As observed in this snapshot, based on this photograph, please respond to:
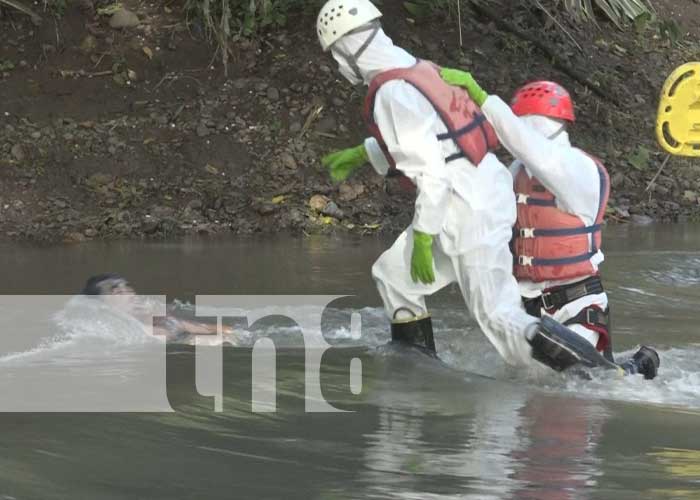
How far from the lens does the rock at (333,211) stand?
1171 cm

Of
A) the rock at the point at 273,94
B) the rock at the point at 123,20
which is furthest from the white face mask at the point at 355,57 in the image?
the rock at the point at 123,20

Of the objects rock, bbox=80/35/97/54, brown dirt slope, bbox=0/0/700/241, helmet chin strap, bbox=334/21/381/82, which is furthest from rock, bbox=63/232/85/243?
helmet chin strap, bbox=334/21/381/82

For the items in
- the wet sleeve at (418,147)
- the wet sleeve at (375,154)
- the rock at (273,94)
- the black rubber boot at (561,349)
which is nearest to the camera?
the black rubber boot at (561,349)

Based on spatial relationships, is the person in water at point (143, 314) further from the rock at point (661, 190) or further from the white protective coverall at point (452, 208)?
the rock at point (661, 190)

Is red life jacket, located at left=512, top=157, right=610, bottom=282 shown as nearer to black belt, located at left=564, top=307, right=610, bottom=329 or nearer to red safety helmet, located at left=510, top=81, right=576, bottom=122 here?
black belt, located at left=564, top=307, right=610, bottom=329

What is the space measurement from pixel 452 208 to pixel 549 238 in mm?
503

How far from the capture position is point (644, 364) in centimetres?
579

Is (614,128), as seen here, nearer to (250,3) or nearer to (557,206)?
(250,3)

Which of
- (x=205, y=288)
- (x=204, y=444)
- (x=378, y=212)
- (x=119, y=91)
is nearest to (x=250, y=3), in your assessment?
(x=119, y=91)

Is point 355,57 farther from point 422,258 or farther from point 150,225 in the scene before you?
point 150,225

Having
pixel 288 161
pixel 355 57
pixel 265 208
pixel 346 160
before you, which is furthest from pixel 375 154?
pixel 288 161

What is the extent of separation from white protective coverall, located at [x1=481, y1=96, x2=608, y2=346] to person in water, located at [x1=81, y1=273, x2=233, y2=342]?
1766 mm

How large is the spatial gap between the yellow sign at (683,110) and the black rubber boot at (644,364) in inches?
108

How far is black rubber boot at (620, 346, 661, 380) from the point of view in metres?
5.74
